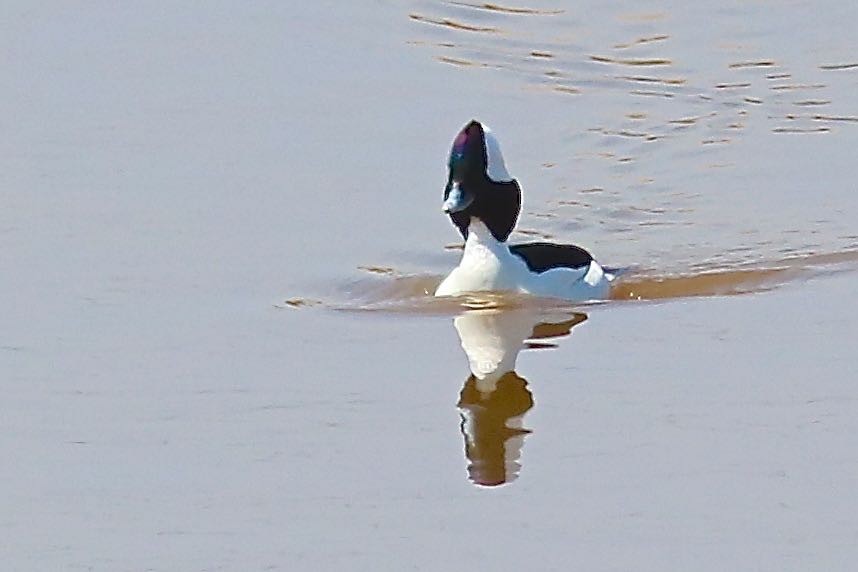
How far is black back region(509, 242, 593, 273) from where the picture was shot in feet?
45.7

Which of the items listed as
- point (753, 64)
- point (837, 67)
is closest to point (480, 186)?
point (753, 64)

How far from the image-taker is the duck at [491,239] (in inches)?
530

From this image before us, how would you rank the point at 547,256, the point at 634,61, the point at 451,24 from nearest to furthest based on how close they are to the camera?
the point at 547,256
the point at 634,61
the point at 451,24

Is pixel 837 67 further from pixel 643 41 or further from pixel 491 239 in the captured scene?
pixel 491 239

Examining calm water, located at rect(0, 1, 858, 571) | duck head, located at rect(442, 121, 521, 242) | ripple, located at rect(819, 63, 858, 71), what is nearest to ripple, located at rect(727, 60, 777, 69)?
calm water, located at rect(0, 1, 858, 571)

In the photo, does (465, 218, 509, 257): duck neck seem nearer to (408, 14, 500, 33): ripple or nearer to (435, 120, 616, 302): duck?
(435, 120, 616, 302): duck

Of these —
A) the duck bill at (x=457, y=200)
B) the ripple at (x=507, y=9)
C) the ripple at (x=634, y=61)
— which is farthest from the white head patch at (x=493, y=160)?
the ripple at (x=507, y=9)

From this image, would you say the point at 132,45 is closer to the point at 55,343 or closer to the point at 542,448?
the point at 55,343

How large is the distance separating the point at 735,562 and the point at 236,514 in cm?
202

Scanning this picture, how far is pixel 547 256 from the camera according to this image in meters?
14.0

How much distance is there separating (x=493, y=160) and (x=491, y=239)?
0.51m

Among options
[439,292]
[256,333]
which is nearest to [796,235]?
[439,292]

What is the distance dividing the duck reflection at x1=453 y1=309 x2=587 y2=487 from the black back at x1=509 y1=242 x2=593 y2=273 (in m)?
0.30

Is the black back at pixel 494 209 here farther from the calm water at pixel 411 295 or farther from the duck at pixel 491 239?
the calm water at pixel 411 295
